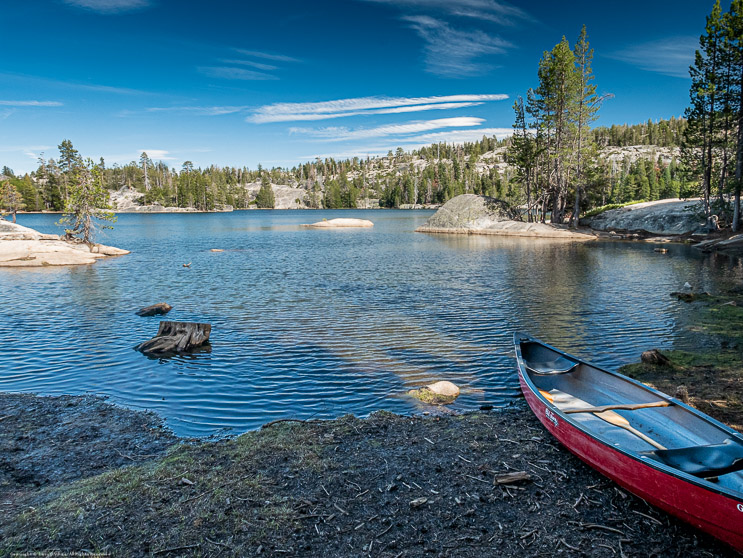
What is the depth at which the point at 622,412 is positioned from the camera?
944 centimetres

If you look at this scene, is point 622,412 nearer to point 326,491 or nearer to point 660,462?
point 660,462

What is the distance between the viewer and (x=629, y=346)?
637 inches

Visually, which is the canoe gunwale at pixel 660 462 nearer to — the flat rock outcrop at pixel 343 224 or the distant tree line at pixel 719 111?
the distant tree line at pixel 719 111

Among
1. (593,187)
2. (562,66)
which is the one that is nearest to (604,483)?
(562,66)

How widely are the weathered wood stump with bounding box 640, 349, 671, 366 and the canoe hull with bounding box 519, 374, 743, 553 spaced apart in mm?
7010

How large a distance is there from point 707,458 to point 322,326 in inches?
569

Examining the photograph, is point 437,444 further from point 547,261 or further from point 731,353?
point 547,261

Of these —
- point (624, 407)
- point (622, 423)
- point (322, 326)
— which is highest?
point (624, 407)

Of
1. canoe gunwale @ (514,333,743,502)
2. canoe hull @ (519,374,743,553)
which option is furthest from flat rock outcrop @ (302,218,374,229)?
canoe hull @ (519,374,743,553)

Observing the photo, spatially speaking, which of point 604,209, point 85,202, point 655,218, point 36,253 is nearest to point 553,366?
point 36,253

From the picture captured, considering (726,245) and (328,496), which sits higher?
(726,245)

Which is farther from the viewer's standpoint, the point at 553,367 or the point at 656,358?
the point at 656,358

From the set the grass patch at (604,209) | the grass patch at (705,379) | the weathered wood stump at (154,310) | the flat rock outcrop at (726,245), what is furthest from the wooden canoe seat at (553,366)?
the grass patch at (604,209)

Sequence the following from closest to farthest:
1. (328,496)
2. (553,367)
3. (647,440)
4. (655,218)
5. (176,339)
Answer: (328,496) → (647,440) → (553,367) → (176,339) → (655,218)
